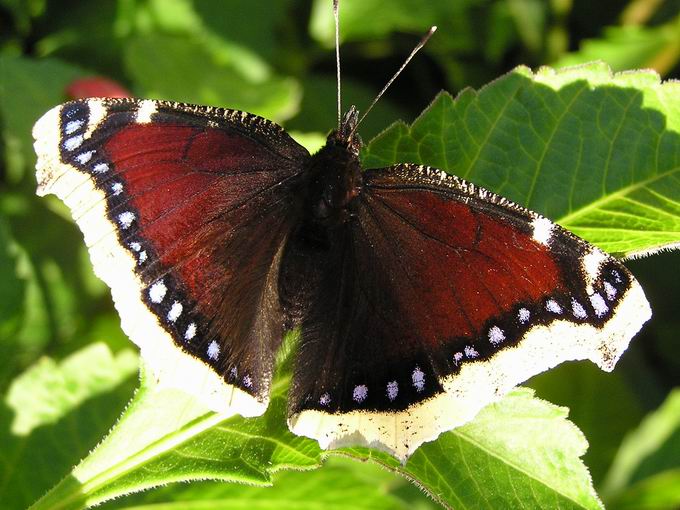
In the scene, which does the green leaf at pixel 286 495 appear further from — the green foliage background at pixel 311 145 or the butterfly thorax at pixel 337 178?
→ the butterfly thorax at pixel 337 178

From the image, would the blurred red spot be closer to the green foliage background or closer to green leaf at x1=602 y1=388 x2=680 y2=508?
the green foliage background

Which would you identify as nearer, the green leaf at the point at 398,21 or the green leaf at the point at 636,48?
the green leaf at the point at 636,48

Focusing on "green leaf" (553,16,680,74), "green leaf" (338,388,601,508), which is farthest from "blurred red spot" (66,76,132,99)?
"green leaf" (553,16,680,74)

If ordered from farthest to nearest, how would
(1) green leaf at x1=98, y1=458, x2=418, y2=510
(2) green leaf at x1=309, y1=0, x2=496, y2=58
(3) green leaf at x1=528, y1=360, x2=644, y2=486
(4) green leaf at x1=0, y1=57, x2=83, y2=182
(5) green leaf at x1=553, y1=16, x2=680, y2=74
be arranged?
(2) green leaf at x1=309, y1=0, x2=496, y2=58
(5) green leaf at x1=553, y1=16, x2=680, y2=74
(3) green leaf at x1=528, y1=360, x2=644, y2=486
(4) green leaf at x1=0, y1=57, x2=83, y2=182
(1) green leaf at x1=98, y1=458, x2=418, y2=510

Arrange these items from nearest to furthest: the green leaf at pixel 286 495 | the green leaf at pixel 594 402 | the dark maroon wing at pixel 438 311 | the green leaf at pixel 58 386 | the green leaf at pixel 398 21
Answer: the dark maroon wing at pixel 438 311
the green leaf at pixel 286 495
the green leaf at pixel 58 386
the green leaf at pixel 594 402
the green leaf at pixel 398 21

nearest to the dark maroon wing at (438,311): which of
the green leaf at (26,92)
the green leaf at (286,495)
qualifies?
the green leaf at (286,495)

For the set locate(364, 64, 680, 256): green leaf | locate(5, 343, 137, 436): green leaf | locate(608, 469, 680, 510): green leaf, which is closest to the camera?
locate(364, 64, 680, 256): green leaf

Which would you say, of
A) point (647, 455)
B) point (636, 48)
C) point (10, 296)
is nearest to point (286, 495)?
point (10, 296)
